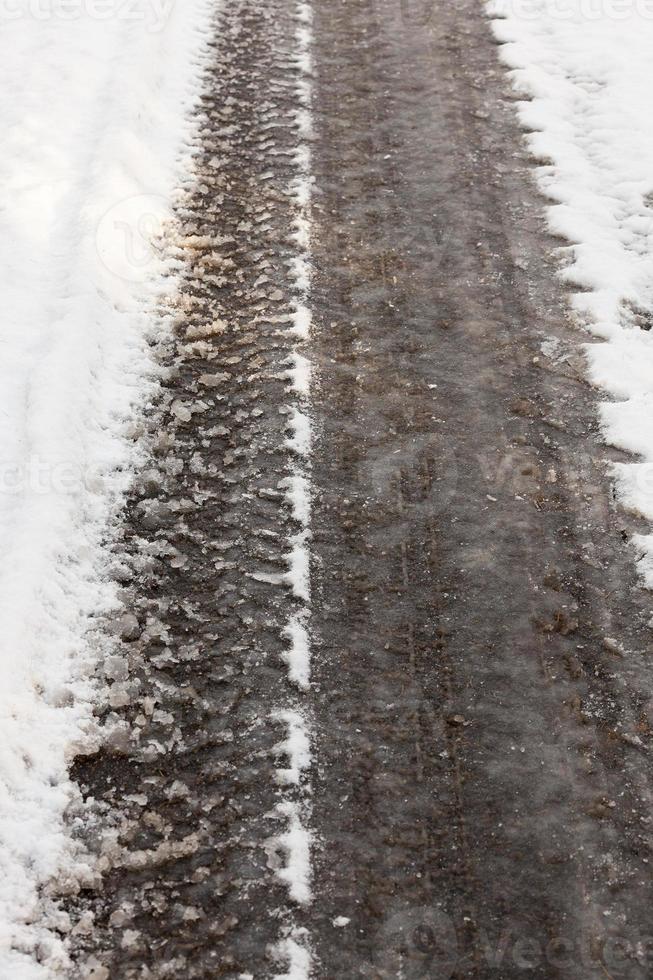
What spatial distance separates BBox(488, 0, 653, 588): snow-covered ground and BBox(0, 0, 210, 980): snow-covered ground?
2317mm

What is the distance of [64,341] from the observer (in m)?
4.68

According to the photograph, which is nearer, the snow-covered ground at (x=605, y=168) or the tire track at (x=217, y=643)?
the tire track at (x=217, y=643)

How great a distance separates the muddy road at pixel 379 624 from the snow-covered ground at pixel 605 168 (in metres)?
0.15

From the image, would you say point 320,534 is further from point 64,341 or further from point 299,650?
point 64,341

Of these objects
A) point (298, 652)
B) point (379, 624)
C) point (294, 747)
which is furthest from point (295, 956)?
point (379, 624)

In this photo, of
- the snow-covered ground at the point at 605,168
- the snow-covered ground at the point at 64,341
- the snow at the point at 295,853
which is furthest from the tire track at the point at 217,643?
the snow-covered ground at the point at 605,168

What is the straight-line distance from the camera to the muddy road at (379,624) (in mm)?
2996

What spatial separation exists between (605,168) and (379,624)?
152 inches

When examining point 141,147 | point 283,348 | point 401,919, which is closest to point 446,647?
point 401,919

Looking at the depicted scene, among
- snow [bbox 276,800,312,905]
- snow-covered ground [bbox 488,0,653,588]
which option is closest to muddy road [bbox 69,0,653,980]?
snow [bbox 276,800,312,905]

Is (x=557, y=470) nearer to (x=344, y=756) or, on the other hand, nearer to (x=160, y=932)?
(x=344, y=756)

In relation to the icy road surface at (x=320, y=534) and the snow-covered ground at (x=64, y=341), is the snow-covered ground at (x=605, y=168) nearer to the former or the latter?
the icy road surface at (x=320, y=534)

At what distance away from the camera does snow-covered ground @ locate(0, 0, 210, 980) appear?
129 inches

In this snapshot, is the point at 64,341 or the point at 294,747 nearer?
the point at 294,747
